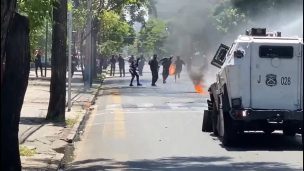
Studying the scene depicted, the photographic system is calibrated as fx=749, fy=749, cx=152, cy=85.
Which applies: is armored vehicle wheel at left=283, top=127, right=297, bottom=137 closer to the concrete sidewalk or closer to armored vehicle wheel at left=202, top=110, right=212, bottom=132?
armored vehicle wheel at left=202, top=110, right=212, bottom=132

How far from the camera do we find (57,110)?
64.3 ft

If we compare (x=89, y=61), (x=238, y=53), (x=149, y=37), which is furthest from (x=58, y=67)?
(x=149, y=37)

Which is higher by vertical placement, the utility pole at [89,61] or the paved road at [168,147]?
the utility pole at [89,61]

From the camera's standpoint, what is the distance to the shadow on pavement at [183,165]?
1167 cm

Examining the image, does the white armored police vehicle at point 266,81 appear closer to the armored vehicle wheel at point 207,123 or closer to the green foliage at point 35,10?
the armored vehicle wheel at point 207,123

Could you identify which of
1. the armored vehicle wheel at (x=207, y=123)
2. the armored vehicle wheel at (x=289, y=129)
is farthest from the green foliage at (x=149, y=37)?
the armored vehicle wheel at (x=289, y=129)

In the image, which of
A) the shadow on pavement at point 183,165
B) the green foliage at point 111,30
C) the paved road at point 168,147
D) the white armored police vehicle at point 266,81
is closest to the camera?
the shadow on pavement at point 183,165

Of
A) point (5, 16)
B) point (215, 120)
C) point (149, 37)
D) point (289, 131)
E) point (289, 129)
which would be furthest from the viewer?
point (149, 37)

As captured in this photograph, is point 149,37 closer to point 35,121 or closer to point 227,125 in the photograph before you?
point 35,121

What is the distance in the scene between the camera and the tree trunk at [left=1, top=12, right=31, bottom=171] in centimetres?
936

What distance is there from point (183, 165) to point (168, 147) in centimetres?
252

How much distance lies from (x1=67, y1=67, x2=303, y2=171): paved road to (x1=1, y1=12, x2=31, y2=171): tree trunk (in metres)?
2.59

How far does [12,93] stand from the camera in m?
9.48

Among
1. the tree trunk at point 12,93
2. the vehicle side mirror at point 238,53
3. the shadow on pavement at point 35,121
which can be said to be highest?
the vehicle side mirror at point 238,53
